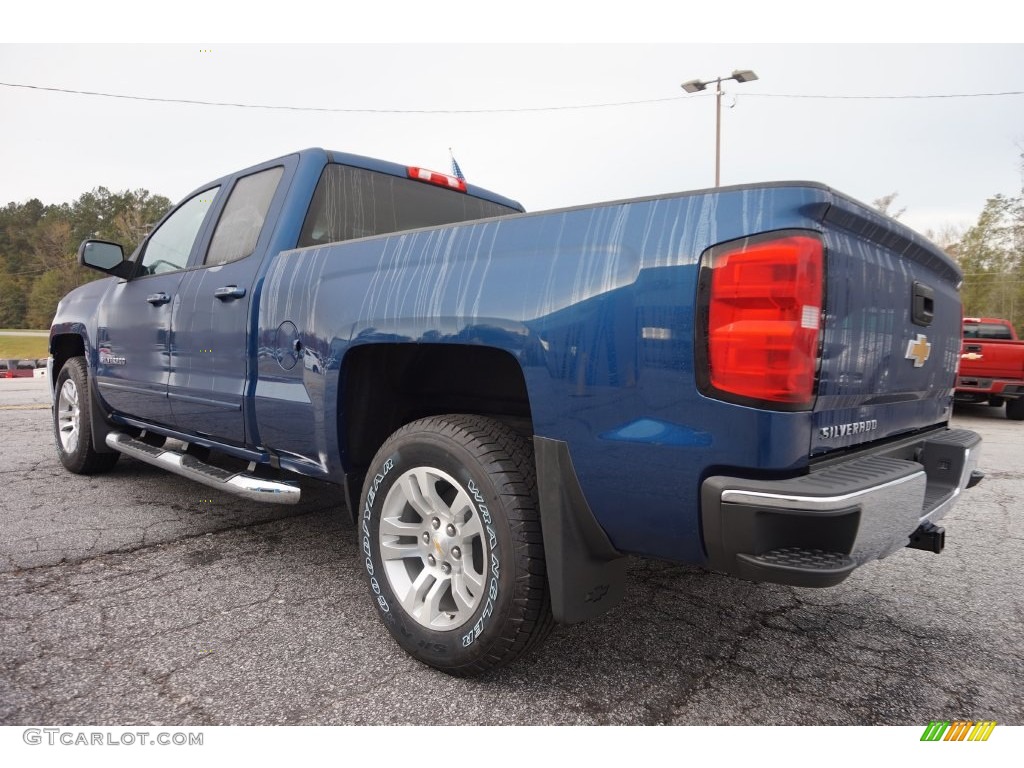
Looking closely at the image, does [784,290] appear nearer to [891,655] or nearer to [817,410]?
[817,410]

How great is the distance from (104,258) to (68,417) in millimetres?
1741

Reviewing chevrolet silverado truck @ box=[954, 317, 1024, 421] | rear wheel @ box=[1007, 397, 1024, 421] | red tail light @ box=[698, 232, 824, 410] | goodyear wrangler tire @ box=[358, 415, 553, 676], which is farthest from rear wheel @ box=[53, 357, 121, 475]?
rear wheel @ box=[1007, 397, 1024, 421]

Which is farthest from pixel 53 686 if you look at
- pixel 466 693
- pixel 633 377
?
pixel 633 377

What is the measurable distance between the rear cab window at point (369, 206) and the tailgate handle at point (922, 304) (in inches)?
93.3

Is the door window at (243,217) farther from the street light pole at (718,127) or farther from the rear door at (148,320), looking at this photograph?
the street light pole at (718,127)

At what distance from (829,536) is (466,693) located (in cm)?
117

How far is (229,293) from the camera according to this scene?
9.98 ft

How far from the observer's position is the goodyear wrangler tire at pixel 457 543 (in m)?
1.90

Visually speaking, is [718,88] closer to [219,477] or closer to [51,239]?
→ [219,477]

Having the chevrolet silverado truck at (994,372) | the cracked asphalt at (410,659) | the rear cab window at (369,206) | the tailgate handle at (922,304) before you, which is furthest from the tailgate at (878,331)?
the chevrolet silverado truck at (994,372)

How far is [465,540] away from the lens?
2.08m

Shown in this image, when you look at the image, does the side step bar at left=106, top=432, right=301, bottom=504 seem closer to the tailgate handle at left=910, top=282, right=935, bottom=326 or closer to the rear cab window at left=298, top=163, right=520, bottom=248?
the rear cab window at left=298, top=163, right=520, bottom=248

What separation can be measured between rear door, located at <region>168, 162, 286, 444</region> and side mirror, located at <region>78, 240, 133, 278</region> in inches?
33.1
